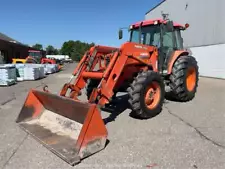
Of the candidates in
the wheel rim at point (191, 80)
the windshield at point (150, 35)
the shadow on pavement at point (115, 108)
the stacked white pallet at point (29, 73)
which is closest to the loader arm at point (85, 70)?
the shadow on pavement at point (115, 108)

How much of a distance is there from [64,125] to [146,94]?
6.95 feet

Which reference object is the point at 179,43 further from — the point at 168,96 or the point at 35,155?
the point at 35,155

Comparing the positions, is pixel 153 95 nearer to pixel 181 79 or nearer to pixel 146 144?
pixel 181 79

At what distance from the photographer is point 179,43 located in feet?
25.5

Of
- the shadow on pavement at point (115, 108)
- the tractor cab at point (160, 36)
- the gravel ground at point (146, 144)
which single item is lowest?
the gravel ground at point (146, 144)

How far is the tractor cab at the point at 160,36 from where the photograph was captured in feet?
22.4

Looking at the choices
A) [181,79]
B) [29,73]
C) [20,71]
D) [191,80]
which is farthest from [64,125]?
[20,71]

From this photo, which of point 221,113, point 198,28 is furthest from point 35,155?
point 198,28

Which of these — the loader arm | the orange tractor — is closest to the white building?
the orange tractor

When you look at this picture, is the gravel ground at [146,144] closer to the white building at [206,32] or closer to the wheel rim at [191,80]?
the wheel rim at [191,80]

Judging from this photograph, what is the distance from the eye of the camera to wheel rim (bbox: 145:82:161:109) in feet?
18.1

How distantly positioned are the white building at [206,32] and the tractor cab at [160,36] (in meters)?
9.51

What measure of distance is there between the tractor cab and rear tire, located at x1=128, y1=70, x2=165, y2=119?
4.49ft

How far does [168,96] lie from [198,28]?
12472 millimetres
